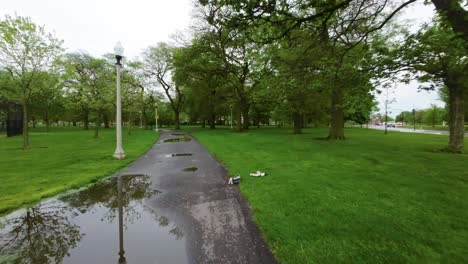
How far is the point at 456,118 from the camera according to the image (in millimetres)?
12547

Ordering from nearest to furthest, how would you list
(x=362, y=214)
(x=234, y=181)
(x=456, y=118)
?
(x=362, y=214)
(x=234, y=181)
(x=456, y=118)

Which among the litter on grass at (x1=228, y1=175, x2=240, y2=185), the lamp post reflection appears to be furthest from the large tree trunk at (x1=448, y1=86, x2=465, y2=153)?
the lamp post reflection

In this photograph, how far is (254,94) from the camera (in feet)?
91.8

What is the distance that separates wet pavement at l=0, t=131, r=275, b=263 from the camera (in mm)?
3061

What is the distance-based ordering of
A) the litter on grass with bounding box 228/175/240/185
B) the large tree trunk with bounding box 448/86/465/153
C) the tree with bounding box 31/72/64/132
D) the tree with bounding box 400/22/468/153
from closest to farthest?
1. the litter on grass with bounding box 228/175/240/185
2. the tree with bounding box 400/22/468/153
3. the large tree trunk with bounding box 448/86/465/153
4. the tree with bounding box 31/72/64/132

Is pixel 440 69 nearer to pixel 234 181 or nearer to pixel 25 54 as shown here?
pixel 234 181

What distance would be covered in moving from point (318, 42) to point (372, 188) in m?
4.15

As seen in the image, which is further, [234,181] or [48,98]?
[48,98]

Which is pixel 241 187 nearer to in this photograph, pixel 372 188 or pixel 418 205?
pixel 372 188

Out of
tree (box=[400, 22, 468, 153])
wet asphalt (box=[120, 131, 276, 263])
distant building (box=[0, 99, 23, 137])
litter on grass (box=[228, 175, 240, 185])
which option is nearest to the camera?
wet asphalt (box=[120, 131, 276, 263])

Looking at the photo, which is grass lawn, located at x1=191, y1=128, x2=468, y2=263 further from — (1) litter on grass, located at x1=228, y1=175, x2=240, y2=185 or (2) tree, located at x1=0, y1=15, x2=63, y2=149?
(2) tree, located at x1=0, y1=15, x2=63, y2=149

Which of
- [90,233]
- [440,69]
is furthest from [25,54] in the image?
[440,69]

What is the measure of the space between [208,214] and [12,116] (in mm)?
35672

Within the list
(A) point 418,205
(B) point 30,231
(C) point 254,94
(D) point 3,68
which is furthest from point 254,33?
(C) point 254,94
